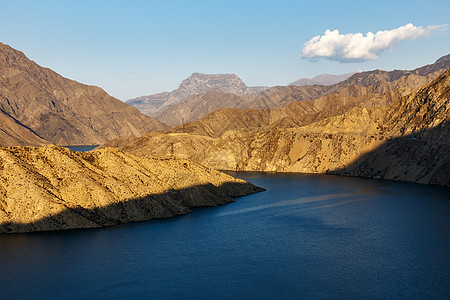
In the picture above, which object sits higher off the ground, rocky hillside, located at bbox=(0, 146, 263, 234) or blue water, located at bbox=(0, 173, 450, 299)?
rocky hillside, located at bbox=(0, 146, 263, 234)

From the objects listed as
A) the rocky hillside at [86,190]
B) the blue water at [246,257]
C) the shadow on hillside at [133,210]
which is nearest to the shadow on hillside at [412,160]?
the blue water at [246,257]

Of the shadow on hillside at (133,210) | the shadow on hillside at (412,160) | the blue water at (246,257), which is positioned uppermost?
the shadow on hillside at (412,160)

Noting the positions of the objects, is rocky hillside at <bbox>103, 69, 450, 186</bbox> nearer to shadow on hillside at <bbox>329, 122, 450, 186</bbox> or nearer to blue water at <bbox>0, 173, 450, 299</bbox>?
shadow on hillside at <bbox>329, 122, 450, 186</bbox>

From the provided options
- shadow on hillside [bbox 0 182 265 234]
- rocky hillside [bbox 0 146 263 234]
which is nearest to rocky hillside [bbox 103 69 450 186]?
shadow on hillside [bbox 0 182 265 234]

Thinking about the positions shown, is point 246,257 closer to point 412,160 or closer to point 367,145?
point 412,160

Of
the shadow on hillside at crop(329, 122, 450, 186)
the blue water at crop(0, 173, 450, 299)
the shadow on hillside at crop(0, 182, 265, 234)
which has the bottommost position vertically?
the blue water at crop(0, 173, 450, 299)

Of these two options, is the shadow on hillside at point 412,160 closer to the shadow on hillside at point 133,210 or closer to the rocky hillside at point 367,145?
the rocky hillside at point 367,145
